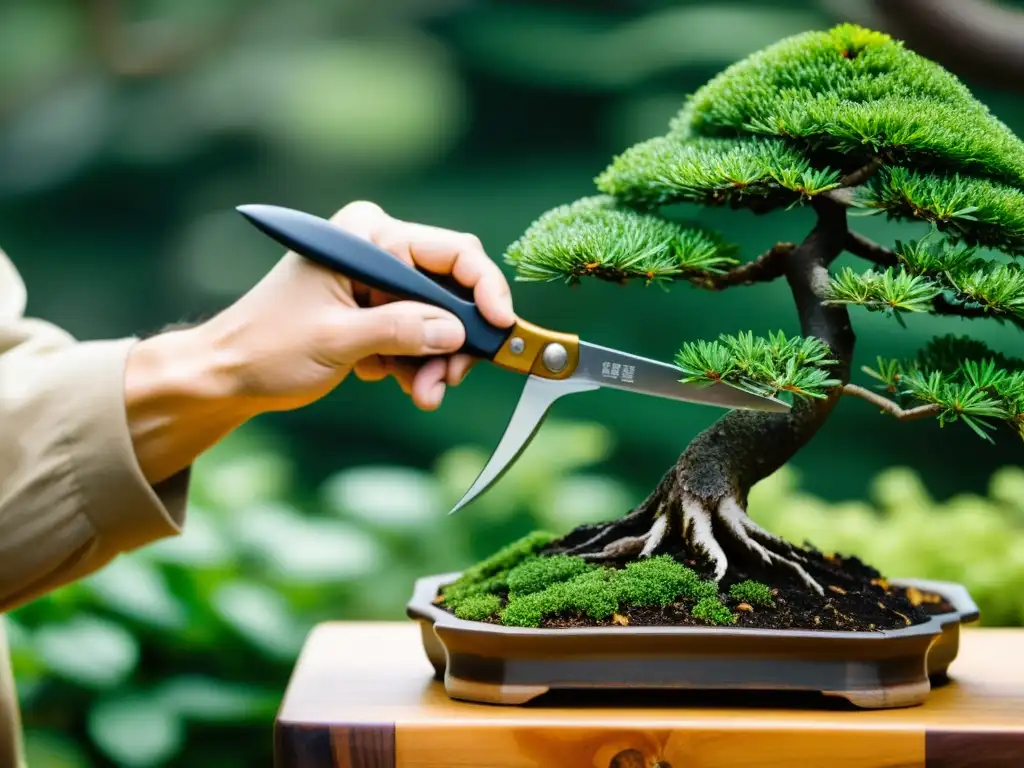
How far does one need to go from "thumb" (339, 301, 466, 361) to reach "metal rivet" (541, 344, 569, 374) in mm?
64

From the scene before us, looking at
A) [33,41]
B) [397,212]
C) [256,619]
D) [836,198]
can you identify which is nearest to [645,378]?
[836,198]

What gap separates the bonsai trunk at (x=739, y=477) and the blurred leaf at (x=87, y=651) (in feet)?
2.88

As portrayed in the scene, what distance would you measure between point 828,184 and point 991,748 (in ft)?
1.43

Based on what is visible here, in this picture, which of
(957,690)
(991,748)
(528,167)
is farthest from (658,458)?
(991,748)

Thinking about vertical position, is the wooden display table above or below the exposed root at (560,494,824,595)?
below

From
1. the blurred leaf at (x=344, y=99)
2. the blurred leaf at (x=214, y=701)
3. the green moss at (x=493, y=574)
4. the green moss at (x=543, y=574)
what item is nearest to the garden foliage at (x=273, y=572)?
the blurred leaf at (x=214, y=701)

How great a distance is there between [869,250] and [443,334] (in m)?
0.42

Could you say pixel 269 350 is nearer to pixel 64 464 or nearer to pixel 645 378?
pixel 64 464

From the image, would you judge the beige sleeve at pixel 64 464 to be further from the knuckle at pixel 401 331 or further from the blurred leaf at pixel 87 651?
the blurred leaf at pixel 87 651

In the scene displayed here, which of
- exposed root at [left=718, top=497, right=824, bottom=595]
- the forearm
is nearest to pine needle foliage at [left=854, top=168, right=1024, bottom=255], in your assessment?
exposed root at [left=718, top=497, right=824, bottom=595]

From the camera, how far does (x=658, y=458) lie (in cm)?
207

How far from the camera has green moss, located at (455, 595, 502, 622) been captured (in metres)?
0.87

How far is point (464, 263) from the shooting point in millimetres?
862

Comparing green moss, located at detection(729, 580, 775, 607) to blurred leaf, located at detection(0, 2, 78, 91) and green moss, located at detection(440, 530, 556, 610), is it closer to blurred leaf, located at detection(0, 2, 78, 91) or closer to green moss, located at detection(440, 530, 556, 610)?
green moss, located at detection(440, 530, 556, 610)
